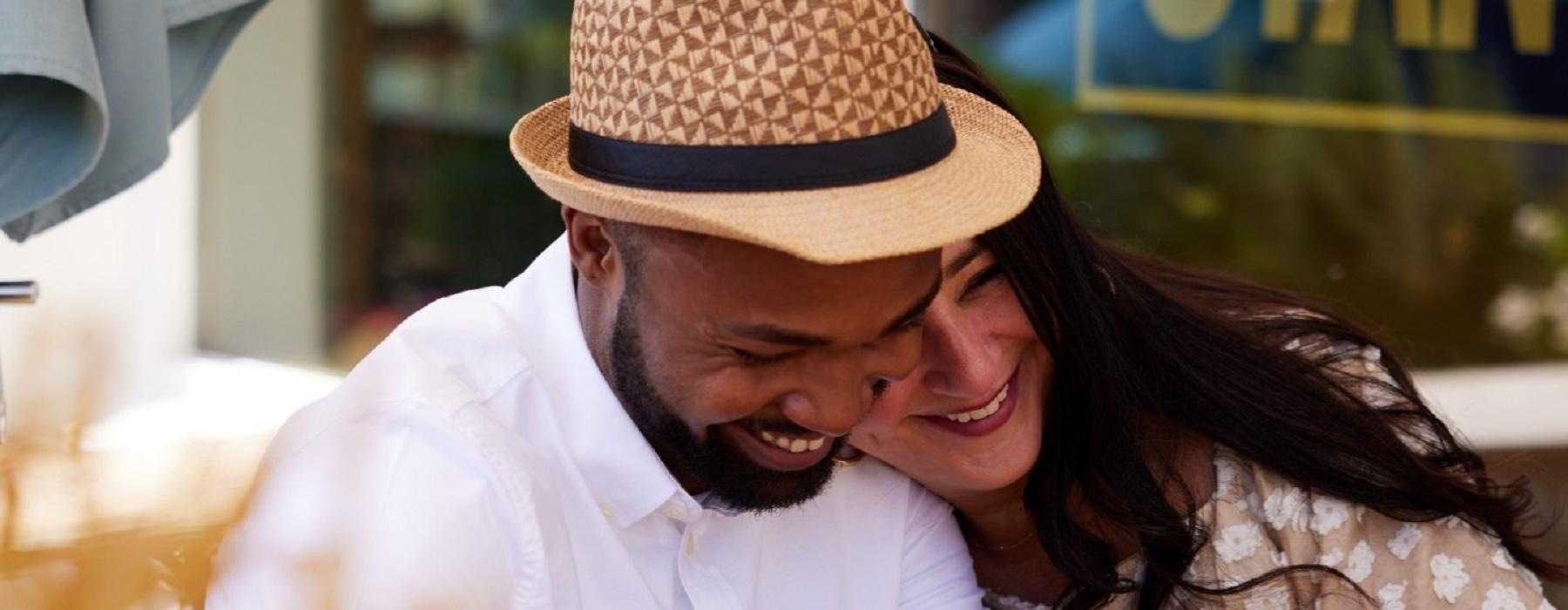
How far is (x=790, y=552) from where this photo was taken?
2322 mm

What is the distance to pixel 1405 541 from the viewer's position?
235cm

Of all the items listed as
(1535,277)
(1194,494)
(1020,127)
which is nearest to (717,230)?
(1020,127)

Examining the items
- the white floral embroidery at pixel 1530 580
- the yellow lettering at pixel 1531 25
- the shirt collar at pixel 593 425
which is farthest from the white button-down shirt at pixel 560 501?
the yellow lettering at pixel 1531 25

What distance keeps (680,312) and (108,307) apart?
3.09 feet

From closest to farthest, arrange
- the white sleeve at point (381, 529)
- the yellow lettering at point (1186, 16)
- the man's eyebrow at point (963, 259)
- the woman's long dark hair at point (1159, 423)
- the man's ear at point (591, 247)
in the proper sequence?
1. the white sleeve at point (381, 529)
2. the man's ear at point (591, 247)
3. the man's eyebrow at point (963, 259)
4. the woman's long dark hair at point (1159, 423)
5. the yellow lettering at point (1186, 16)

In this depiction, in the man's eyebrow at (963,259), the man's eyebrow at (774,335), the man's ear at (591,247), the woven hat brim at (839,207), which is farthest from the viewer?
the man's eyebrow at (963,259)

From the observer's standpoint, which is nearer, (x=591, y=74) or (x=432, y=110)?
(x=591, y=74)

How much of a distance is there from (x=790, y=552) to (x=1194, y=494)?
1.88 feet

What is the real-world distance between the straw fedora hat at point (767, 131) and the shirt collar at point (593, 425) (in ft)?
0.94

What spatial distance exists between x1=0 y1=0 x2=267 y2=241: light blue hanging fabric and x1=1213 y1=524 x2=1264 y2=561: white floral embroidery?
4.71 feet

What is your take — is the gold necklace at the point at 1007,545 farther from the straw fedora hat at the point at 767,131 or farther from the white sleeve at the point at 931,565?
the straw fedora hat at the point at 767,131

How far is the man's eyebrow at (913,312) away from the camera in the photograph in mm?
1845

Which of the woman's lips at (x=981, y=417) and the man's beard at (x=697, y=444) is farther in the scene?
the woman's lips at (x=981, y=417)

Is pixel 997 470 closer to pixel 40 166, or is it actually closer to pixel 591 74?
pixel 591 74
